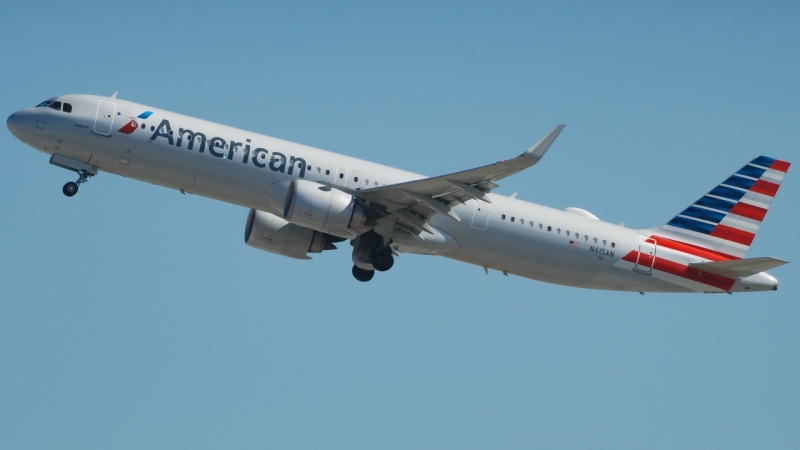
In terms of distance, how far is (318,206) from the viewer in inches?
1383

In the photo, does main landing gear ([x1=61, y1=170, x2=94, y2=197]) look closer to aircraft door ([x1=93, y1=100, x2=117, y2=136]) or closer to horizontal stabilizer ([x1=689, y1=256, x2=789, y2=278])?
aircraft door ([x1=93, y1=100, x2=117, y2=136])

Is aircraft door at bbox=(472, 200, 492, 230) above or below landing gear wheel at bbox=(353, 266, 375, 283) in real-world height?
above

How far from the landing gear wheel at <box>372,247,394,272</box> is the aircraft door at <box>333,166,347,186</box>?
292 cm

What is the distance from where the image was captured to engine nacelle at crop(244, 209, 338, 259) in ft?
136

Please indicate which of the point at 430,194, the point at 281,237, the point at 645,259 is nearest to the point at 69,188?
the point at 281,237

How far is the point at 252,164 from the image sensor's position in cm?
3622

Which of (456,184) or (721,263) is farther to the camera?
(721,263)

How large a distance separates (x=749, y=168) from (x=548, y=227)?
37.3ft

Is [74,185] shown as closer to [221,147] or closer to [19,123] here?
[19,123]

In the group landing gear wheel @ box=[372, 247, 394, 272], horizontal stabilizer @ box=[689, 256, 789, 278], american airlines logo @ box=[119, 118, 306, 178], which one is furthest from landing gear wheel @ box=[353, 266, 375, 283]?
horizontal stabilizer @ box=[689, 256, 789, 278]

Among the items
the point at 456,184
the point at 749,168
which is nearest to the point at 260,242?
the point at 456,184

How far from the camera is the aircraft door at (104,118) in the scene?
35938mm

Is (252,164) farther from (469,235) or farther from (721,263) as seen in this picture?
(721,263)

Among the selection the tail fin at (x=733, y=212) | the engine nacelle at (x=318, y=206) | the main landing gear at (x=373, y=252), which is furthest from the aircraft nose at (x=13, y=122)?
the tail fin at (x=733, y=212)
